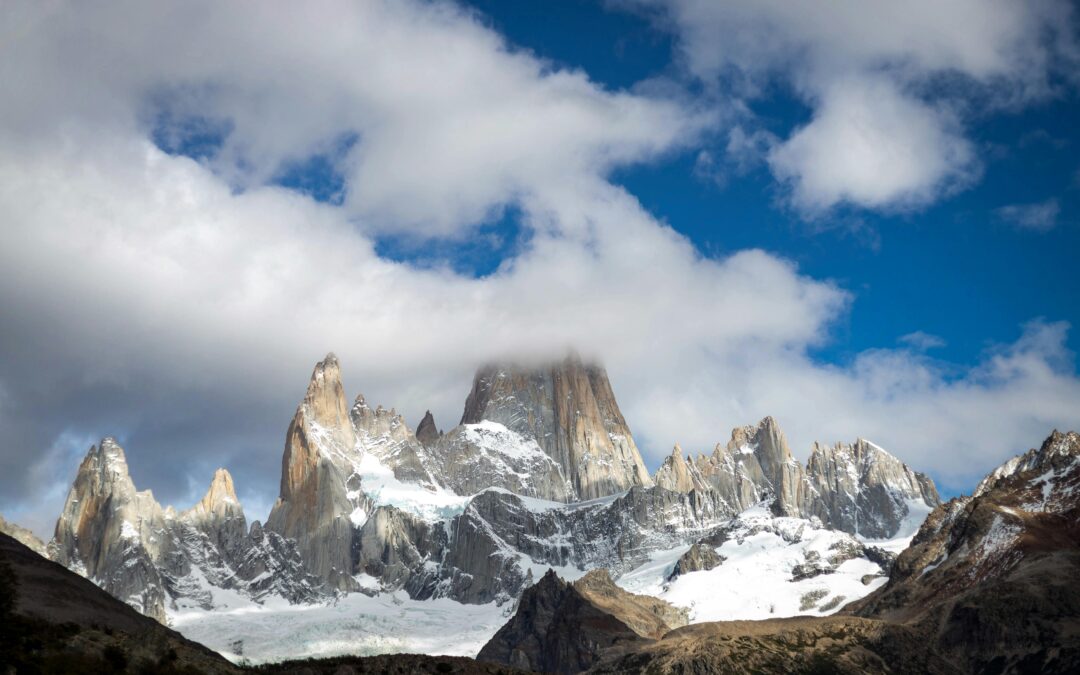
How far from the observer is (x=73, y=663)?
276 ft

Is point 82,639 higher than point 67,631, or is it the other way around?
point 67,631

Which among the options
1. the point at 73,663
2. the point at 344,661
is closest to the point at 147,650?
the point at 73,663

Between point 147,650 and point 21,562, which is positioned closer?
point 147,650

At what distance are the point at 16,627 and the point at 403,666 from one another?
35538 mm

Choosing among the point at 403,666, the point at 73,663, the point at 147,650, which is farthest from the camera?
the point at 403,666

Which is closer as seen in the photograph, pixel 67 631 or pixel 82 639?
pixel 82 639

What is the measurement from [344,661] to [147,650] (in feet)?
84.3

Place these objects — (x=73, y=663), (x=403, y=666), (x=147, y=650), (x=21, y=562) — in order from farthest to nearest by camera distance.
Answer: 1. (x=403, y=666)
2. (x=21, y=562)
3. (x=147, y=650)
4. (x=73, y=663)

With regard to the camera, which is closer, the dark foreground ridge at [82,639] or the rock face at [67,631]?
the rock face at [67,631]

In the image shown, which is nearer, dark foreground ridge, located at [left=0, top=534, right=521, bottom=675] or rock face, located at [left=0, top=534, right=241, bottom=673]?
rock face, located at [left=0, top=534, right=241, bottom=673]

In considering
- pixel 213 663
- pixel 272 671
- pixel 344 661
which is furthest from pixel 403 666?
pixel 213 663

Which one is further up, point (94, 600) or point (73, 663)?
point (94, 600)

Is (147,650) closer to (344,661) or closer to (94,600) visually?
(94,600)

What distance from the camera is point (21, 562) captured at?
103 meters
